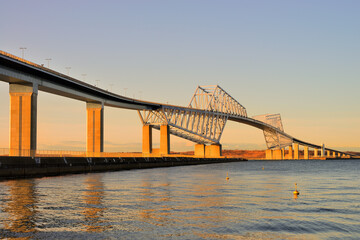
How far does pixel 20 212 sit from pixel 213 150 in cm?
15631

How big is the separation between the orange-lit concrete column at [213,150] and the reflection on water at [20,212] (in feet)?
482

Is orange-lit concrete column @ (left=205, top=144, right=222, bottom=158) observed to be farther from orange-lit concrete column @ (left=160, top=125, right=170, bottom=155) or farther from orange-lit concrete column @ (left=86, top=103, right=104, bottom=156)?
orange-lit concrete column @ (left=86, top=103, right=104, bottom=156)

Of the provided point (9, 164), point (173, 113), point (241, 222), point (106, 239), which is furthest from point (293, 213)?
point (173, 113)

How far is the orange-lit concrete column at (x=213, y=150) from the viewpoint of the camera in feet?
571

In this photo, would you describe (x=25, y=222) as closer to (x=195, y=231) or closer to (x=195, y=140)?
(x=195, y=231)

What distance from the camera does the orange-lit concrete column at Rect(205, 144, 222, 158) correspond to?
17400 centimetres

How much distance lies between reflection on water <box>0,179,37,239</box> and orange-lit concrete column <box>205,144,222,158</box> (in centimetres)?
14676

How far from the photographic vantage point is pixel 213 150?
175 metres

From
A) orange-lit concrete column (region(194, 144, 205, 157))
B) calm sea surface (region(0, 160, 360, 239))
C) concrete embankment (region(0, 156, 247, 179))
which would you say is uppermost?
orange-lit concrete column (region(194, 144, 205, 157))

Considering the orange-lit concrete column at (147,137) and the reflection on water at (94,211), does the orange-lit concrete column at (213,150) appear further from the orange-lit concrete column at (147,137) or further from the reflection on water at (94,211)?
the reflection on water at (94,211)

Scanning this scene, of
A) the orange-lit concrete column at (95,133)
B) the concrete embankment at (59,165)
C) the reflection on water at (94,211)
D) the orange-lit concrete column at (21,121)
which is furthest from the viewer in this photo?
the orange-lit concrete column at (95,133)

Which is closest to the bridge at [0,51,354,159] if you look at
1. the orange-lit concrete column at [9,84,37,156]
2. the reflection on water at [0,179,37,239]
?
the orange-lit concrete column at [9,84,37,156]

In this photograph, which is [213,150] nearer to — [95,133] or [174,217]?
[95,133]

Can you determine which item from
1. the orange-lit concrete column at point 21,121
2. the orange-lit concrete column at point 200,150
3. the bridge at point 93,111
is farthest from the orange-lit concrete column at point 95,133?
the orange-lit concrete column at point 200,150
